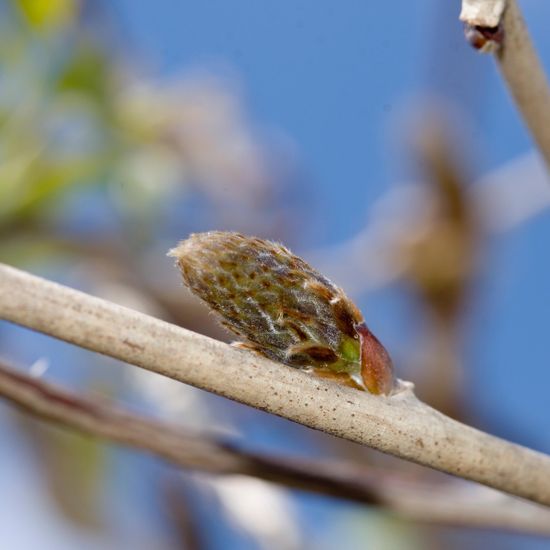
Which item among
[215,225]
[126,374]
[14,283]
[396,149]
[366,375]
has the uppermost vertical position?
[396,149]

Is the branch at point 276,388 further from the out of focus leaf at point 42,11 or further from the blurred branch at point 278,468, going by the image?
the out of focus leaf at point 42,11

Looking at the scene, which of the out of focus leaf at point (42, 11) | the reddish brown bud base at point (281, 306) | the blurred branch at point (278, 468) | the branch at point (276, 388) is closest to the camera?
the branch at point (276, 388)

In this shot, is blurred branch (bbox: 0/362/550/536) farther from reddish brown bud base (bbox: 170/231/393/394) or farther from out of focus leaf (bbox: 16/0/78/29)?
out of focus leaf (bbox: 16/0/78/29)

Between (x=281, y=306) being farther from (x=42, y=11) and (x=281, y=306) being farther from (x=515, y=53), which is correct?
(x=42, y=11)

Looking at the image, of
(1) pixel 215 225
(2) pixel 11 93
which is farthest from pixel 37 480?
(2) pixel 11 93

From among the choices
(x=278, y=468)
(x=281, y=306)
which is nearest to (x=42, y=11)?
(x=278, y=468)

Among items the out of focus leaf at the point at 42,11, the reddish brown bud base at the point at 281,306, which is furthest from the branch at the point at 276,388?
the out of focus leaf at the point at 42,11

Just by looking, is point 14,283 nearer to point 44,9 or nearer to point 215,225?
point 44,9
